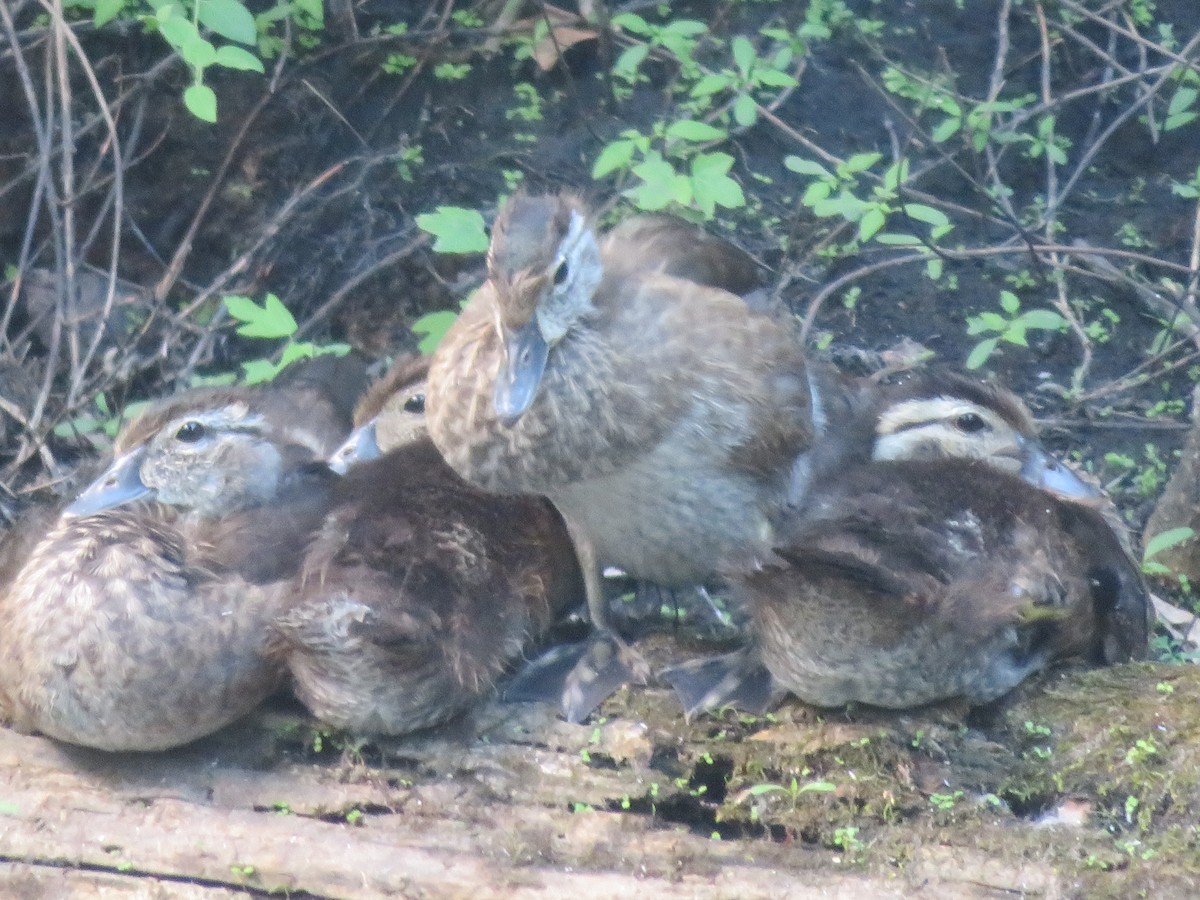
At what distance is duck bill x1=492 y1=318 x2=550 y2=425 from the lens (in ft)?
10.9

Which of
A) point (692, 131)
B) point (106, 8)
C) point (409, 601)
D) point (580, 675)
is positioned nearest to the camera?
point (409, 601)

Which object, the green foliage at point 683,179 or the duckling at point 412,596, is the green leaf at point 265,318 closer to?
the duckling at point 412,596

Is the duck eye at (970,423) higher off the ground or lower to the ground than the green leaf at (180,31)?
lower

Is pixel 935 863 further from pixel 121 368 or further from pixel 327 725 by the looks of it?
pixel 121 368

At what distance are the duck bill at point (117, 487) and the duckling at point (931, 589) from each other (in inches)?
64.2

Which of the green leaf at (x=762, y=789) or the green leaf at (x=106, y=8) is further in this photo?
the green leaf at (x=106, y=8)

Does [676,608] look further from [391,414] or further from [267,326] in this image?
[267,326]

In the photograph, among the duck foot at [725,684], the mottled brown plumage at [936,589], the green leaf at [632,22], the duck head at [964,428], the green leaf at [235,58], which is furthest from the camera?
the green leaf at [632,22]

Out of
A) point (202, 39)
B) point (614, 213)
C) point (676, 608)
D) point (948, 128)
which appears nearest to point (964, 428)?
point (676, 608)

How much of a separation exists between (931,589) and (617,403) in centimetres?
89

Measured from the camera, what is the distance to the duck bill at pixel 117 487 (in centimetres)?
389

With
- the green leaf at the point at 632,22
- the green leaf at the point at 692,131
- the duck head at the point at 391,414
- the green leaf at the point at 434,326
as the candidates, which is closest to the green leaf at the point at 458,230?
the duck head at the point at 391,414

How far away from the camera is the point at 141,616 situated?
3.34m

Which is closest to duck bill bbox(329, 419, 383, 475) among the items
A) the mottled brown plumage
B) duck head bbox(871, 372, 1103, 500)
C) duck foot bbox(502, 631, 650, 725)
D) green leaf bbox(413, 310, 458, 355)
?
green leaf bbox(413, 310, 458, 355)
